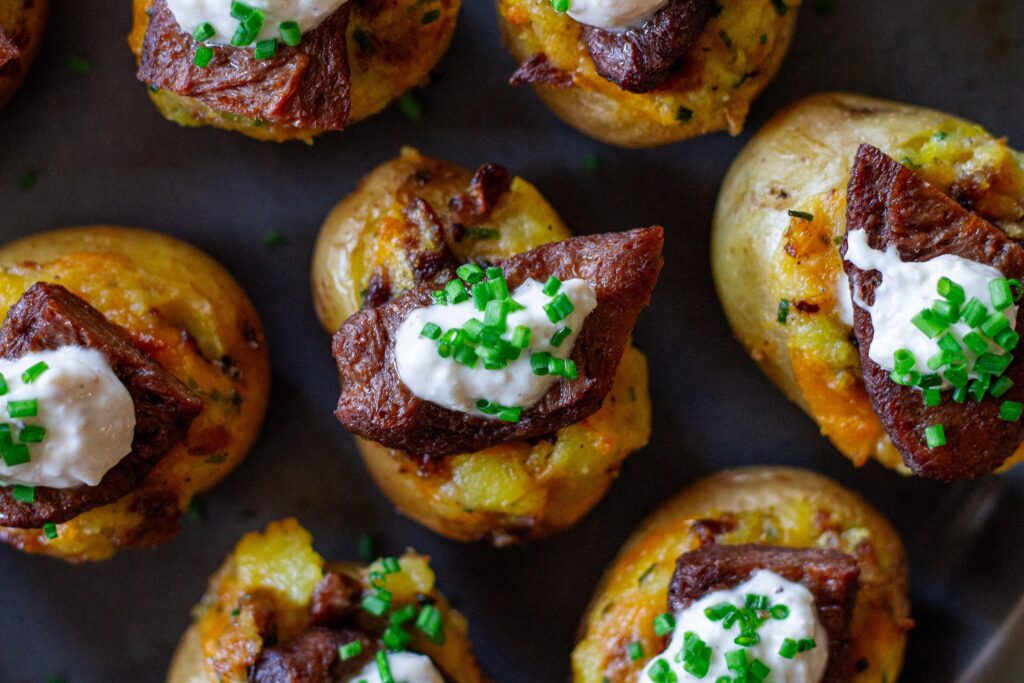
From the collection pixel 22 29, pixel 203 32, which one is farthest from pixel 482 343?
pixel 22 29

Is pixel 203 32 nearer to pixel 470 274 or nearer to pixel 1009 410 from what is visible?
pixel 470 274

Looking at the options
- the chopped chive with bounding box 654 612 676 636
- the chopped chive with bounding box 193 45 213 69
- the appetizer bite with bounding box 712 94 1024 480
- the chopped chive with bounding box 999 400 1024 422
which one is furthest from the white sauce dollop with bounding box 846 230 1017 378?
the chopped chive with bounding box 193 45 213 69

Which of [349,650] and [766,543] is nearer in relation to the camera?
[349,650]

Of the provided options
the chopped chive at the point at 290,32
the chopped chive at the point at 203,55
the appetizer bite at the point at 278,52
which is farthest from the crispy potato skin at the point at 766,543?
the chopped chive at the point at 203,55

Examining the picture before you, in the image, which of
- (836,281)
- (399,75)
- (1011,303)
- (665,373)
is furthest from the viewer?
(665,373)

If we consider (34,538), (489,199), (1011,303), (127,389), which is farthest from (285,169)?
(1011,303)

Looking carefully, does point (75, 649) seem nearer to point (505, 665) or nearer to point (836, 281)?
point (505, 665)
